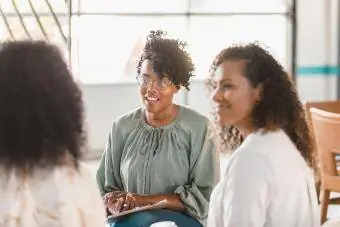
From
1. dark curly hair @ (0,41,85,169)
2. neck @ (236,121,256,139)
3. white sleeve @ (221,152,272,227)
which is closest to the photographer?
dark curly hair @ (0,41,85,169)

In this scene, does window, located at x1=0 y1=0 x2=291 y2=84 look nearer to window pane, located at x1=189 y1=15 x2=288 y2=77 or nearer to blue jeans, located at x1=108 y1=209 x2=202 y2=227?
window pane, located at x1=189 y1=15 x2=288 y2=77

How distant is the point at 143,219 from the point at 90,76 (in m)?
3.72

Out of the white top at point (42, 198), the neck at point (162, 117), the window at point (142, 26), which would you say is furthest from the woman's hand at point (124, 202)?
the window at point (142, 26)

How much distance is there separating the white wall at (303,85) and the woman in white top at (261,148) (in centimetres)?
423

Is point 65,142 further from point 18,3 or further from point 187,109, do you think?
point 18,3

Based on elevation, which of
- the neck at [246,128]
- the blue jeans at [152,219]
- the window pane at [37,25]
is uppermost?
the window pane at [37,25]

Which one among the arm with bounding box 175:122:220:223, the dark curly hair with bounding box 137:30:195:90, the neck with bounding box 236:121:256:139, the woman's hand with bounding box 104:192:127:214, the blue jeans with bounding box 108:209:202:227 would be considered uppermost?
the dark curly hair with bounding box 137:30:195:90

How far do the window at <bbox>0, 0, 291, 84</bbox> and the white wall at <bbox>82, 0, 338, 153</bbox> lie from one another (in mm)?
120

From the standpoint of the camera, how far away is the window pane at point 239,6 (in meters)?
6.35

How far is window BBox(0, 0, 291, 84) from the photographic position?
6.10 meters

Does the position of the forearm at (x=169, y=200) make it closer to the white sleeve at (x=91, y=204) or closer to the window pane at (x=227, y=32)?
the white sleeve at (x=91, y=204)

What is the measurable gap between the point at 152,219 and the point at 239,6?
4.18 m

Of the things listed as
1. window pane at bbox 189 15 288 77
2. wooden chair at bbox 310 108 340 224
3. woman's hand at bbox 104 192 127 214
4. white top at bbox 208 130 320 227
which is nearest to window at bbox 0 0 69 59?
window pane at bbox 189 15 288 77

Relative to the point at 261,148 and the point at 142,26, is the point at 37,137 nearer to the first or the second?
the point at 261,148
